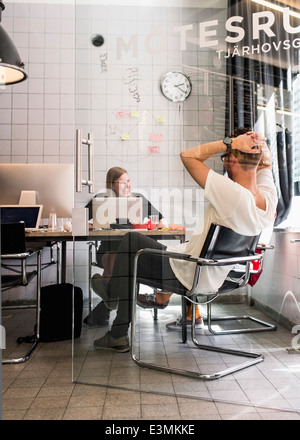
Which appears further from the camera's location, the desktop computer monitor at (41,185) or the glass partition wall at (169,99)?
the desktop computer monitor at (41,185)

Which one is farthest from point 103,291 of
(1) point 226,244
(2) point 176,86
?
(2) point 176,86

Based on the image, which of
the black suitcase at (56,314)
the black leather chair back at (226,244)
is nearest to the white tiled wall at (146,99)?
the black leather chair back at (226,244)

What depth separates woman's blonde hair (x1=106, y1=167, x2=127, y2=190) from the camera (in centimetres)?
180

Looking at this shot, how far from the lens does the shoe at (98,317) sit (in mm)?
1878

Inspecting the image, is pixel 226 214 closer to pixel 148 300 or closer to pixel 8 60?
pixel 148 300

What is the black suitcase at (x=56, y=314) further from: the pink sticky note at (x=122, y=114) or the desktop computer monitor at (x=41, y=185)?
the pink sticky note at (x=122, y=114)

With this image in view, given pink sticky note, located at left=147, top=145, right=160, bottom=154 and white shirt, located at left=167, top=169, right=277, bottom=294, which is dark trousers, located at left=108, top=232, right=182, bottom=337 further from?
pink sticky note, located at left=147, top=145, right=160, bottom=154

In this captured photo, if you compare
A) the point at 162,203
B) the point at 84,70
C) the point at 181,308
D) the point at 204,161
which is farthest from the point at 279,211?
the point at 84,70

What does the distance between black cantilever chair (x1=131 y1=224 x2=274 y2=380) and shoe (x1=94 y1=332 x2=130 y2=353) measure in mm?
38

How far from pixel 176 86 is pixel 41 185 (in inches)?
55.8

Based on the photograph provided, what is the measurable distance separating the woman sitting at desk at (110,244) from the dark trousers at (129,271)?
0.04 metres

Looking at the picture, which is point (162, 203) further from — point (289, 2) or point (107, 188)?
point (289, 2)

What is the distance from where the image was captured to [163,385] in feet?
5.77
